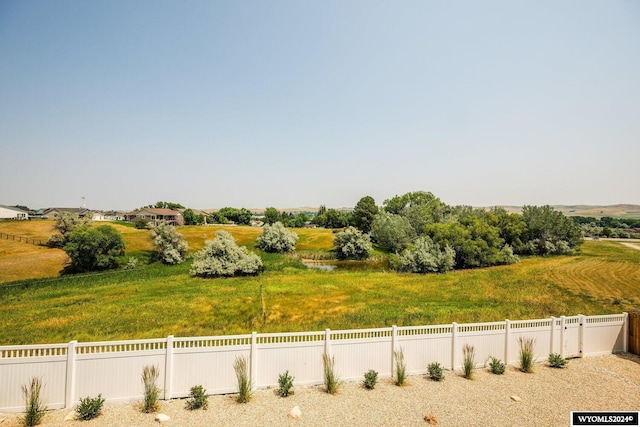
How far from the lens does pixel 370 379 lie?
26.2 ft

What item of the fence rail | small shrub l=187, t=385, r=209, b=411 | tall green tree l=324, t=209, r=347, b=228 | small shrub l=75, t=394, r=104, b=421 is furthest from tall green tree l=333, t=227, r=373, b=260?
tall green tree l=324, t=209, r=347, b=228

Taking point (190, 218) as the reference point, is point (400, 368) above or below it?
below

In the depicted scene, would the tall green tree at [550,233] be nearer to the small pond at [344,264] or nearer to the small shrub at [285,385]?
the small pond at [344,264]

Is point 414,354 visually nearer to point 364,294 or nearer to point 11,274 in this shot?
point 364,294

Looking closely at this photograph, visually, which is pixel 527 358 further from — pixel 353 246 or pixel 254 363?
pixel 353 246

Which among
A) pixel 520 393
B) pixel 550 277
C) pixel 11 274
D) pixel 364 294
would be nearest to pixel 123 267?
pixel 11 274

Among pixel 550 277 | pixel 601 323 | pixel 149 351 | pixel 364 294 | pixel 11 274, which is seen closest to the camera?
pixel 149 351

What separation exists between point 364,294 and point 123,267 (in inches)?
1196

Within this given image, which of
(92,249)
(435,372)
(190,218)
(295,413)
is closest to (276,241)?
(92,249)

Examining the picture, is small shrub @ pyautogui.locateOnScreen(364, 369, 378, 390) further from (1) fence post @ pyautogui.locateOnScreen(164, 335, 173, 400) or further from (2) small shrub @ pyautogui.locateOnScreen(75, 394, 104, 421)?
(2) small shrub @ pyautogui.locateOnScreen(75, 394, 104, 421)

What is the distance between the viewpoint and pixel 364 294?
2323cm

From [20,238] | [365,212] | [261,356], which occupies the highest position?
[365,212]

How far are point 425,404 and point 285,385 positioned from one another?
3.34 metres

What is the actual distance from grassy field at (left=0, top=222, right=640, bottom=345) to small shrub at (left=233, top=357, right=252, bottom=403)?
228 inches
